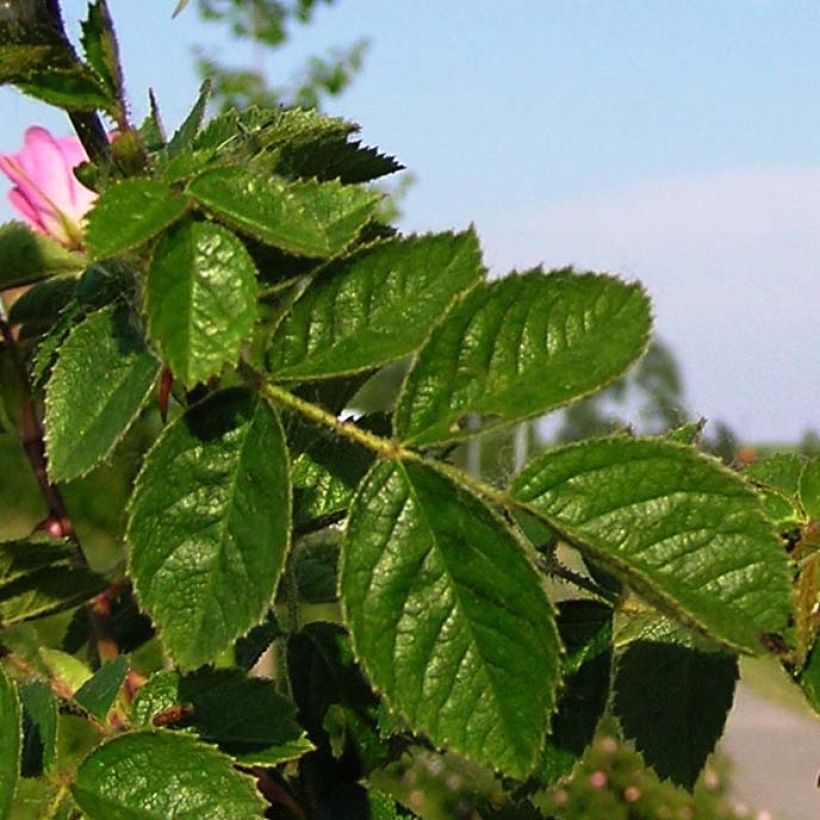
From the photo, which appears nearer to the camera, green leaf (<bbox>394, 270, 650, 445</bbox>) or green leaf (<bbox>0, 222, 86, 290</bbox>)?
green leaf (<bbox>394, 270, 650, 445</bbox>)

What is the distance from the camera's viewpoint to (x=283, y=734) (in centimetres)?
80

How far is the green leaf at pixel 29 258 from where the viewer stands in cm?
107

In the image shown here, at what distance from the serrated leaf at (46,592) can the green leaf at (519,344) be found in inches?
10.7

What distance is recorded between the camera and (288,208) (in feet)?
2.22

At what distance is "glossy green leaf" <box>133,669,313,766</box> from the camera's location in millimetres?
797

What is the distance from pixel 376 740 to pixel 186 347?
1.06 ft

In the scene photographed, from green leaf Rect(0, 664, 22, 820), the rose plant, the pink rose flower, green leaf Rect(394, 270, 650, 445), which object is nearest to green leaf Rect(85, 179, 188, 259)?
the rose plant

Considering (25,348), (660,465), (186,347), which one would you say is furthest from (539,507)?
(25,348)

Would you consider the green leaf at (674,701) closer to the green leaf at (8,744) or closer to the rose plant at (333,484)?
the rose plant at (333,484)

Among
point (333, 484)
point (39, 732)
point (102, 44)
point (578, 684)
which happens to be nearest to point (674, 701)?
point (578, 684)

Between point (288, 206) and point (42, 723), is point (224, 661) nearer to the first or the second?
point (42, 723)

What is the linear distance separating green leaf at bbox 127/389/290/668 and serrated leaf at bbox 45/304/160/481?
3 cm

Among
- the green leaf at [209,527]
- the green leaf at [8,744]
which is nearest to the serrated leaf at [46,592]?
the green leaf at [8,744]

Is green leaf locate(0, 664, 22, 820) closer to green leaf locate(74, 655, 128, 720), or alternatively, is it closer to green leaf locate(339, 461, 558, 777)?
green leaf locate(74, 655, 128, 720)
